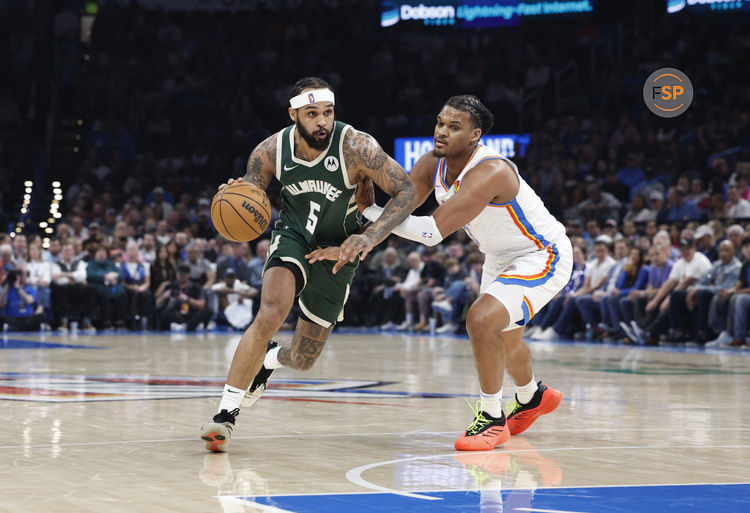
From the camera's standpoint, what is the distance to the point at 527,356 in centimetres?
573

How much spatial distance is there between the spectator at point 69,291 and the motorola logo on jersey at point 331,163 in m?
11.5

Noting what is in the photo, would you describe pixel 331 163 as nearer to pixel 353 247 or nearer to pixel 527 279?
pixel 353 247

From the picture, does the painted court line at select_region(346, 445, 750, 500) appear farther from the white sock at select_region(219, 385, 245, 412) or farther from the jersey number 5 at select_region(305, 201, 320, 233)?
the jersey number 5 at select_region(305, 201, 320, 233)

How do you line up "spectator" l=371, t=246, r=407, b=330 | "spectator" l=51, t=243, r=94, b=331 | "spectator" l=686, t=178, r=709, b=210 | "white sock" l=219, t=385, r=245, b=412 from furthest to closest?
"spectator" l=371, t=246, r=407, b=330 < "spectator" l=51, t=243, r=94, b=331 < "spectator" l=686, t=178, r=709, b=210 < "white sock" l=219, t=385, r=245, b=412

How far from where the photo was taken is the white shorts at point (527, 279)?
5.40 m

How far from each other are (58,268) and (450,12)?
31.3 feet

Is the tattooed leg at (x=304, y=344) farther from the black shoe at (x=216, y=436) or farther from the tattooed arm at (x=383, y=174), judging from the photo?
the black shoe at (x=216, y=436)

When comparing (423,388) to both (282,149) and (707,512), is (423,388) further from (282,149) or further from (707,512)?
(707,512)

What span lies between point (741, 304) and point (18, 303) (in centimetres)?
991

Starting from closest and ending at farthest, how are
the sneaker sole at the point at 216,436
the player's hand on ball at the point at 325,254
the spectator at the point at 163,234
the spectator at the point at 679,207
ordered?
the sneaker sole at the point at 216,436, the player's hand on ball at the point at 325,254, the spectator at the point at 679,207, the spectator at the point at 163,234

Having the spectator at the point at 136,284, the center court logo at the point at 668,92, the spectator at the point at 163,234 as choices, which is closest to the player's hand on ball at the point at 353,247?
the spectator at the point at 136,284

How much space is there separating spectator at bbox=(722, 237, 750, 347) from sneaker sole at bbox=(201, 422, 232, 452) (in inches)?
360

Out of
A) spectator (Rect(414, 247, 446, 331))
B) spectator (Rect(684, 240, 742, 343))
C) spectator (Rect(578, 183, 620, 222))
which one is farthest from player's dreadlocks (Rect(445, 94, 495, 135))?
spectator (Rect(578, 183, 620, 222))

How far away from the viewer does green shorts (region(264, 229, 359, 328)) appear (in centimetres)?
535
